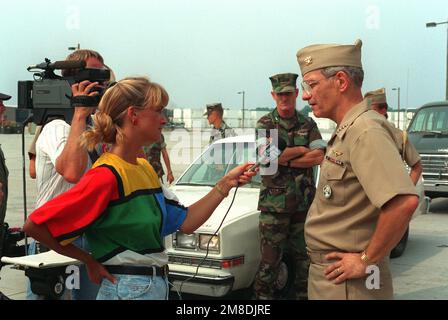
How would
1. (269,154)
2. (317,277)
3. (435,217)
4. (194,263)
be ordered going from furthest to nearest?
(435,217), (194,263), (269,154), (317,277)

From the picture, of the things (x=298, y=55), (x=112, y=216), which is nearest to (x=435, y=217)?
(x=298, y=55)

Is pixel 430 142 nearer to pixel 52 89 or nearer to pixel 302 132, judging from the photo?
pixel 302 132

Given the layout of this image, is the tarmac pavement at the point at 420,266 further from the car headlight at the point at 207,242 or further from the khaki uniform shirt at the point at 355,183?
the khaki uniform shirt at the point at 355,183

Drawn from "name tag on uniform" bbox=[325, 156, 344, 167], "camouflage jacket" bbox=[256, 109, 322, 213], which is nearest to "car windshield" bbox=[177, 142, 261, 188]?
"camouflage jacket" bbox=[256, 109, 322, 213]

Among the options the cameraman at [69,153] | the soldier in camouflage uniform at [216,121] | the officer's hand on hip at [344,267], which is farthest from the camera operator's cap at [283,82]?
the soldier in camouflage uniform at [216,121]

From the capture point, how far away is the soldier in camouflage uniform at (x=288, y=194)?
4.66m

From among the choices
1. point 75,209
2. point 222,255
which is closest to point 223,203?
point 222,255

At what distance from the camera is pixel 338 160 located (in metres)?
2.36

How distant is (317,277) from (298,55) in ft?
3.46

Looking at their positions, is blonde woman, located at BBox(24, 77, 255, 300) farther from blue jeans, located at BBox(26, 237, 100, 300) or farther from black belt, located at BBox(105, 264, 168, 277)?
blue jeans, located at BBox(26, 237, 100, 300)

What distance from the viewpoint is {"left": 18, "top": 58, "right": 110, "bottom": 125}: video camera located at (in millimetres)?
2855

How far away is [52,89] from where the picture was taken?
3.00 metres

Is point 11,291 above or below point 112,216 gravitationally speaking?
below
